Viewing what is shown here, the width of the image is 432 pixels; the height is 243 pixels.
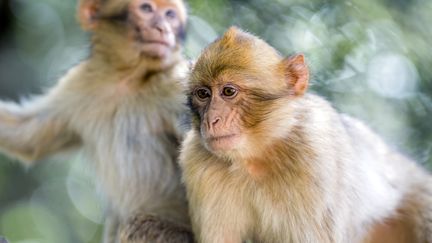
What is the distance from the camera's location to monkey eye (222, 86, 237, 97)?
490 centimetres

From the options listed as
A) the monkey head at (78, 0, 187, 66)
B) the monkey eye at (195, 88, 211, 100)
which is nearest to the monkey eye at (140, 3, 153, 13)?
the monkey head at (78, 0, 187, 66)

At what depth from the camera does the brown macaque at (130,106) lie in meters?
6.34

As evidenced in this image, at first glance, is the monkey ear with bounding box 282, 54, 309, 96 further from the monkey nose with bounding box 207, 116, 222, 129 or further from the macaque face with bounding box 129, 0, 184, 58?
the macaque face with bounding box 129, 0, 184, 58

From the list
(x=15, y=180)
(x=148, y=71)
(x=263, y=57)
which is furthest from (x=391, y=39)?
(x=15, y=180)

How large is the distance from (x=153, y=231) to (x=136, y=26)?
5.42ft

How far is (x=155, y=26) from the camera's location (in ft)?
20.6

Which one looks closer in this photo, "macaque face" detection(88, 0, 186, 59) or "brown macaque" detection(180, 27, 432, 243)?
"brown macaque" detection(180, 27, 432, 243)

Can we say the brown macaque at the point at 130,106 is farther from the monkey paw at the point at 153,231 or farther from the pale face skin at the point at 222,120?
the pale face skin at the point at 222,120

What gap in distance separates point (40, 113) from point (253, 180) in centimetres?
249

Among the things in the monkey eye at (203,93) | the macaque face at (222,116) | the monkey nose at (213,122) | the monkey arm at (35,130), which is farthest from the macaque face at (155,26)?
the monkey nose at (213,122)

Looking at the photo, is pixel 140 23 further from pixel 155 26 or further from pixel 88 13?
pixel 88 13

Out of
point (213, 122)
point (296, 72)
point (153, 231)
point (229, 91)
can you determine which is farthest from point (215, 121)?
point (153, 231)

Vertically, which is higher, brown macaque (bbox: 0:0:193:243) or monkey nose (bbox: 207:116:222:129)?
brown macaque (bbox: 0:0:193:243)

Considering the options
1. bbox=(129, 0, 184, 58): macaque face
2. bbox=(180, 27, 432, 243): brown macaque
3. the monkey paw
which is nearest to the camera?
bbox=(180, 27, 432, 243): brown macaque
